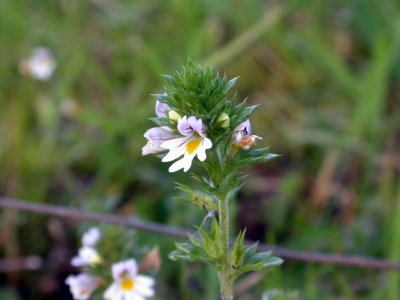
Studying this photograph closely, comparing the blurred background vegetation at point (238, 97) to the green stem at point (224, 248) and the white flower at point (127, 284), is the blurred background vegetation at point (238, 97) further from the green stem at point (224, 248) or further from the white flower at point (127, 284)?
the green stem at point (224, 248)

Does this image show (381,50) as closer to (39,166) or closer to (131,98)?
(131,98)

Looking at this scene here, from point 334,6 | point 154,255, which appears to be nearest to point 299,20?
point 334,6

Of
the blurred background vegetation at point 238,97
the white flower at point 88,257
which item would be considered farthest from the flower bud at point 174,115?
the blurred background vegetation at point 238,97

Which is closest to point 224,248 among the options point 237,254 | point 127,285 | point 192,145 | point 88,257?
point 237,254

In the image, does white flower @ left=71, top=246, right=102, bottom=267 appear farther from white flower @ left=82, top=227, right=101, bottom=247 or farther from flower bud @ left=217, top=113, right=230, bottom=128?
flower bud @ left=217, top=113, right=230, bottom=128

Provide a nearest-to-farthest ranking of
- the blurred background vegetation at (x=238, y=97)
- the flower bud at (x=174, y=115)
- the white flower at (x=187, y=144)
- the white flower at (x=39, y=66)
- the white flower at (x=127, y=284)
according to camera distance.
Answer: the white flower at (x=187, y=144)
the flower bud at (x=174, y=115)
the white flower at (x=127, y=284)
the blurred background vegetation at (x=238, y=97)
the white flower at (x=39, y=66)

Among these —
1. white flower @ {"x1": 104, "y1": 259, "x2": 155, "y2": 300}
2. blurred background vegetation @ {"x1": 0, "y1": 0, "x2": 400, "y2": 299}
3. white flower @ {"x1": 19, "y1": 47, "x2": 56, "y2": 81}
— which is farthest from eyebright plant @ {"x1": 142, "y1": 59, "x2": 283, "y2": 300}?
white flower @ {"x1": 19, "y1": 47, "x2": 56, "y2": 81}
